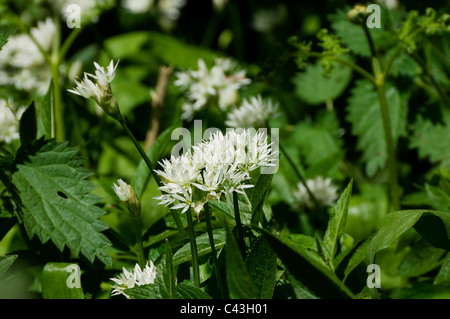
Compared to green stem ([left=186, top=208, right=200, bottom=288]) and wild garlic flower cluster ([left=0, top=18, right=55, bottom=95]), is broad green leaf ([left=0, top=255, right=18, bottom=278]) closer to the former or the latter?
green stem ([left=186, top=208, right=200, bottom=288])

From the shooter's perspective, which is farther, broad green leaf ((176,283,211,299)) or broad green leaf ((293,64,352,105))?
broad green leaf ((293,64,352,105))

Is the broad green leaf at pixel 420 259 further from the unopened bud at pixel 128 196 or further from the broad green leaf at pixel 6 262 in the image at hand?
the broad green leaf at pixel 6 262

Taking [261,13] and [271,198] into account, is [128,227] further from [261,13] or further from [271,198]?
[261,13]

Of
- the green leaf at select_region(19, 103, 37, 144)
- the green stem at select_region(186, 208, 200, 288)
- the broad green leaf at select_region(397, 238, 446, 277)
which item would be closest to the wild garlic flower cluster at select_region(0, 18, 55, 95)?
the green leaf at select_region(19, 103, 37, 144)

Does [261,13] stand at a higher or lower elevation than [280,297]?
higher

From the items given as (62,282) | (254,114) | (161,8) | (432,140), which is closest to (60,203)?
(62,282)

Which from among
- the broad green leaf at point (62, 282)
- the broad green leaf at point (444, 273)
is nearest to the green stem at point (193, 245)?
the broad green leaf at point (62, 282)

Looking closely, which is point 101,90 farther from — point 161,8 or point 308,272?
point 161,8
